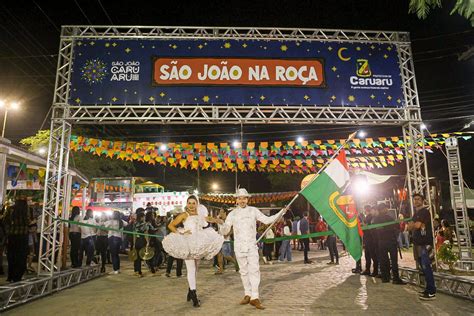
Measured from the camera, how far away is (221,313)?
6047 mm

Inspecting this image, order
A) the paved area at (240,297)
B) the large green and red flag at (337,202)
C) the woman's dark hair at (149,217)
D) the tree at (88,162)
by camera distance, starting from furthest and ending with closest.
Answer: the tree at (88,162) < the woman's dark hair at (149,217) < the large green and red flag at (337,202) < the paved area at (240,297)

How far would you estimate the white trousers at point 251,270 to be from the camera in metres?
6.36

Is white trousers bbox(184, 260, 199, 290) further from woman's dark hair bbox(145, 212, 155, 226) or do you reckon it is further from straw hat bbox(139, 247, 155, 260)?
woman's dark hair bbox(145, 212, 155, 226)

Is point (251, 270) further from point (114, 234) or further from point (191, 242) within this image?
point (114, 234)

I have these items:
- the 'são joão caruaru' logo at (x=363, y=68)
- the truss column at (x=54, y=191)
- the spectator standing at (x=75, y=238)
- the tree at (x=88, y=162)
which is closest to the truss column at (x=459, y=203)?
the 'são joão caruaru' logo at (x=363, y=68)

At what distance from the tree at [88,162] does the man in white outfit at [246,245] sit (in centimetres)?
1660

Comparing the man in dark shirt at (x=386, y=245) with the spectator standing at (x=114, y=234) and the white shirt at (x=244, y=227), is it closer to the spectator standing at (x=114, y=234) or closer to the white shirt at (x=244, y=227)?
the white shirt at (x=244, y=227)

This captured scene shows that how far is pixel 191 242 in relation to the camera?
638cm

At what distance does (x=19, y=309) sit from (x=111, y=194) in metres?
18.9

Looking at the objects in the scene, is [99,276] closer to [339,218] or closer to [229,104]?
[229,104]

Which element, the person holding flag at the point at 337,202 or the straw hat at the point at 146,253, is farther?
the straw hat at the point at 146,253

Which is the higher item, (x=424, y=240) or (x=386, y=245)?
(x=424, y=240)

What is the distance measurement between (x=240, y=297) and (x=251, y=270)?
139cm

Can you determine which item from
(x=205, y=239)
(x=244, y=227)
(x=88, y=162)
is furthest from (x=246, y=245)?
(x=88, y=162)
